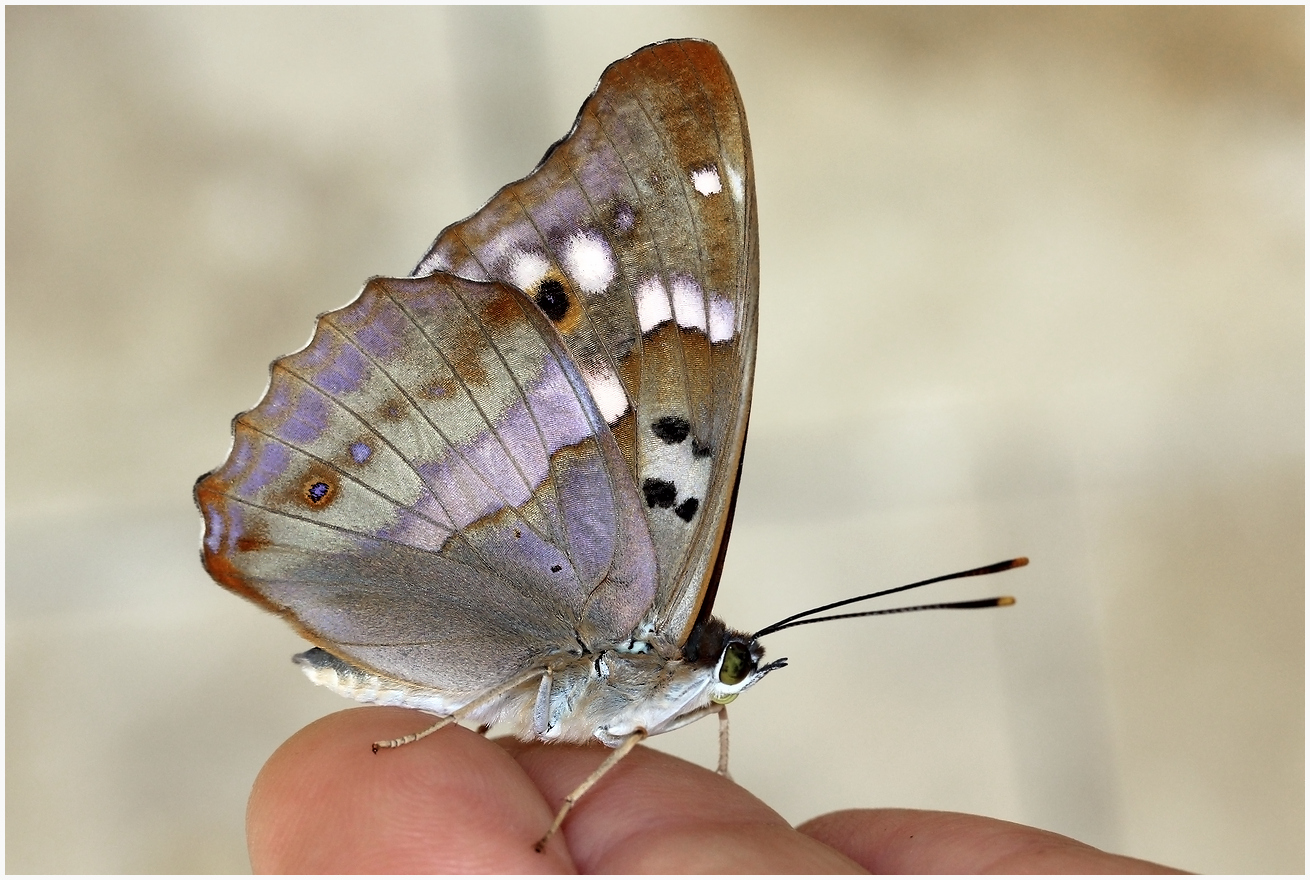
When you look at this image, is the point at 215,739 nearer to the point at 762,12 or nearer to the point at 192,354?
the point at 192,354

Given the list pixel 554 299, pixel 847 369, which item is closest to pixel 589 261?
pixel 554 299

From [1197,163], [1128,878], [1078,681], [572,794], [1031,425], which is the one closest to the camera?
[1128,878]

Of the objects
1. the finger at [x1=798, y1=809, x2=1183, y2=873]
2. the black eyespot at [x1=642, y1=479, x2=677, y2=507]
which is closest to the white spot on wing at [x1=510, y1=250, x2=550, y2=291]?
the black eyespot at [x1=642, y1=479, x2=677, y2=507]

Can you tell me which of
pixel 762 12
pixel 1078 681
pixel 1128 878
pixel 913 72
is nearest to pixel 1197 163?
pixel 913 72

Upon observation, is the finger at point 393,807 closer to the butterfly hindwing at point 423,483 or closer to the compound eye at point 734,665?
the butterfly hindwing at point 423,483

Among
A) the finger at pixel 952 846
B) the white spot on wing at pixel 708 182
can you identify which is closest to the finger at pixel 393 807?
the finger at pixel 952 846

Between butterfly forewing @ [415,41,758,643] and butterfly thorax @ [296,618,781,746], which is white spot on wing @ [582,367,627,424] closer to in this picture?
butterfly forewing @ [415,41,758,643]

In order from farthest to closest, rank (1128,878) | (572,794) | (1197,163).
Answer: (1197,163)
(572,794)
(1128,878)
